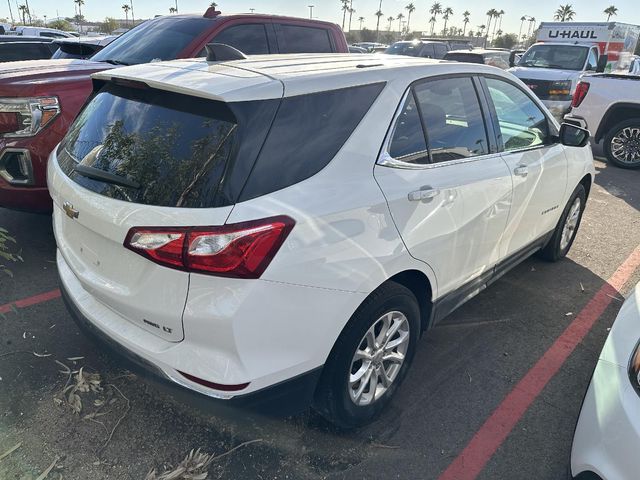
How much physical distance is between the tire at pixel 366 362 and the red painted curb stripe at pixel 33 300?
2336 millimetres

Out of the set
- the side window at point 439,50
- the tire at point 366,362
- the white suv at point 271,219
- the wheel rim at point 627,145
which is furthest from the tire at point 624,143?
the side window at point 439,50

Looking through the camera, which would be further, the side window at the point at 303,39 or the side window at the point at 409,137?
the side window at the point at 303,39

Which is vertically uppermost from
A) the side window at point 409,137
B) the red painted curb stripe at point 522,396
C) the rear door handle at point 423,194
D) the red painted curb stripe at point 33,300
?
the side window at point 409,137

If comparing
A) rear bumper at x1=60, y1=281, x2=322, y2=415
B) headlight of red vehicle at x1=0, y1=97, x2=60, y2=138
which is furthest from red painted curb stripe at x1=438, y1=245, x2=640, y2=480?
headlight of red vehicle at x1=0, y1=97, x2=60, y2=138

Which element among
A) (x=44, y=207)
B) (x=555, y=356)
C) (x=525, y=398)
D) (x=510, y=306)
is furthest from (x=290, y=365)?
(x=44, y=207)

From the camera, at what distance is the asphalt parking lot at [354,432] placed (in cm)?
240

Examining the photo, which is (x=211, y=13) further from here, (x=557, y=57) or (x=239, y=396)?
(x=557, y=57)

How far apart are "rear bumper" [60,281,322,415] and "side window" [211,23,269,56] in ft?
12.5

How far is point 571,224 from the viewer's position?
475 centimetres

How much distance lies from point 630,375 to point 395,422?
1.23 m

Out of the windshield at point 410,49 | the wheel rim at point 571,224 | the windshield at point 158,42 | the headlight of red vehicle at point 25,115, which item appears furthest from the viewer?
the windshield at point 410,49

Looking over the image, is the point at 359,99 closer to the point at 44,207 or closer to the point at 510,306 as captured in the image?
the point at 510,306

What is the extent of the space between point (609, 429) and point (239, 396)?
52.9 inches

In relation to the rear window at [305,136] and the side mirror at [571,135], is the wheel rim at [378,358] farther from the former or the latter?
the side mirror at [571,135]
